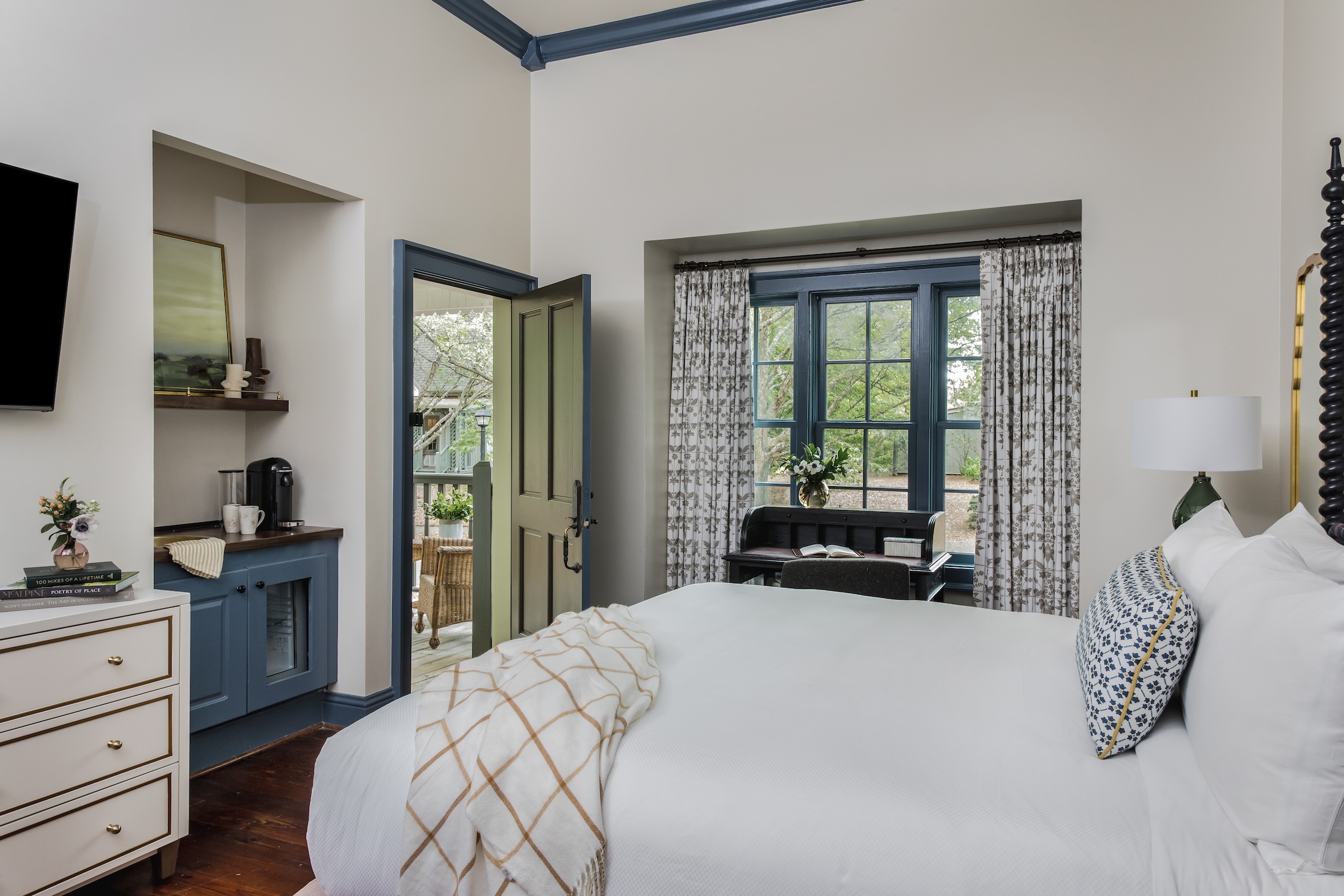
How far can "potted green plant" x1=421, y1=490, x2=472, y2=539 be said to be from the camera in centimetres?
616

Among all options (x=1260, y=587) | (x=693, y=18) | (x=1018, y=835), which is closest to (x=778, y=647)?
(x=1018, y=835)

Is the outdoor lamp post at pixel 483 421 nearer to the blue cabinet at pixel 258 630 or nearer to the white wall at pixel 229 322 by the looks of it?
the white wall at pixel 229 322

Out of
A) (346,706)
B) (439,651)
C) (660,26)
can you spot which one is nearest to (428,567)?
(439,651)

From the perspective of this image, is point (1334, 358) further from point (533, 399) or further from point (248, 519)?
point (248, 519)

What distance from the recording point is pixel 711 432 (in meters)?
4.73

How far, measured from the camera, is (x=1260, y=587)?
4.58 ft

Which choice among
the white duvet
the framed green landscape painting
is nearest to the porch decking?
the framed green landscape painting

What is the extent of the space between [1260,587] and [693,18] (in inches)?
156

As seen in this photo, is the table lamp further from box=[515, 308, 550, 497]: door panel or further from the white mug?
the white mug

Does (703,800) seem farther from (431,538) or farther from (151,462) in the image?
(431,538)

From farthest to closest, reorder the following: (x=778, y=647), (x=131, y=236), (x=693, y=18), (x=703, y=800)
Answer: (x=693, y=18), (x=131, y=236), (x=778, y=647), (x=703, y=800)

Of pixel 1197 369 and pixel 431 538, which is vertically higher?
pixel 1197 369

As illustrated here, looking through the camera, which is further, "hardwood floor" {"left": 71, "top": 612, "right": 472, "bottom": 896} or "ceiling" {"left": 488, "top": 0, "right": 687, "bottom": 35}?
"ceiling" {"left": 488, "top": 0, "right": 687, "bottom": 35}

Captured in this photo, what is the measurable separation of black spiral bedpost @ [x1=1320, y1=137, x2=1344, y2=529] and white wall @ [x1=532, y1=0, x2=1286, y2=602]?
3.59 ft
